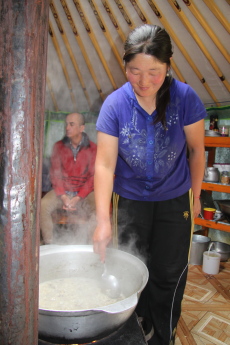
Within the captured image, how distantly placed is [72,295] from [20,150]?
0.73 m

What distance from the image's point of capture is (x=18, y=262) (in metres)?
0.37

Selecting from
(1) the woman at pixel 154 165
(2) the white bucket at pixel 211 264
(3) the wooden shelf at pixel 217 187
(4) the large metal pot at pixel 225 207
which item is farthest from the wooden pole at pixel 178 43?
(1) the woman at pixel 154 165

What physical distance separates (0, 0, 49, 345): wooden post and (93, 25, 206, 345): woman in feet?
2.02

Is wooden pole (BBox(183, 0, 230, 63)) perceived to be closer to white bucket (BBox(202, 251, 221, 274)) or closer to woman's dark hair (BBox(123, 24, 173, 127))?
white bucket (BBox(202, 251, 221, 274))

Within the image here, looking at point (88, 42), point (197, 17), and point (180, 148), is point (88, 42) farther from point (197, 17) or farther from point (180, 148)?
point (180, 148)

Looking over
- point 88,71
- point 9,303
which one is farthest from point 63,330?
point 88,71

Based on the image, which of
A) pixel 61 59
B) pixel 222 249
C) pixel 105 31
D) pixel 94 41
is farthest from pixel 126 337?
pixel 61 59

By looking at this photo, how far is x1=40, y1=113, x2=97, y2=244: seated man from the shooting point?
2938 mm

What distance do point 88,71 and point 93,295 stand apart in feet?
12.4

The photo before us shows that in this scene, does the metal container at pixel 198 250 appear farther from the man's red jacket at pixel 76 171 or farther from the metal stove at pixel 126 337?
the metal stove at pixel 126 337

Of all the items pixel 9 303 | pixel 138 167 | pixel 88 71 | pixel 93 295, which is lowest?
pixel 93 295

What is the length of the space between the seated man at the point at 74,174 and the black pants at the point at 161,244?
1629mm

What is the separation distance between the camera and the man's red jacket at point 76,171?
3002mm

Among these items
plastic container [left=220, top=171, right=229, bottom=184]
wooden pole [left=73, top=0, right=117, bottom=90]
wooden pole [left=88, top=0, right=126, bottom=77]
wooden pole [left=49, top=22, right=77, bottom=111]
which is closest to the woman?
plastic container [left=220, top=171, right=229, bottom=184]
